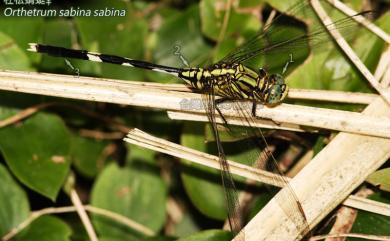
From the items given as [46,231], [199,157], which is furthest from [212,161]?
[46,231]

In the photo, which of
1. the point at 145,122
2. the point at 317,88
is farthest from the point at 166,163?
the point at 317,88

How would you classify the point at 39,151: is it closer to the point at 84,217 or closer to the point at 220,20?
the point at 84,217

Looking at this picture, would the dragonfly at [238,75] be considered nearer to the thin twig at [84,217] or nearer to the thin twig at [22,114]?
the thin twig at [22,114]

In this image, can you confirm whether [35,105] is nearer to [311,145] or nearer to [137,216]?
[137,216]

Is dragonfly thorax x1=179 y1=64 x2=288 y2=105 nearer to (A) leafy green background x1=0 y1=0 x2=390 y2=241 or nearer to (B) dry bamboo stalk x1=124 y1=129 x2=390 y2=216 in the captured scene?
(A) leafy green background x1=0 y1=0 x2=390 y2=241

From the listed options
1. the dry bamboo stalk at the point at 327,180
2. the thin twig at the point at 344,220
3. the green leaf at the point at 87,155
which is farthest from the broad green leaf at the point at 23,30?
the thin twig at the point at 344,220
